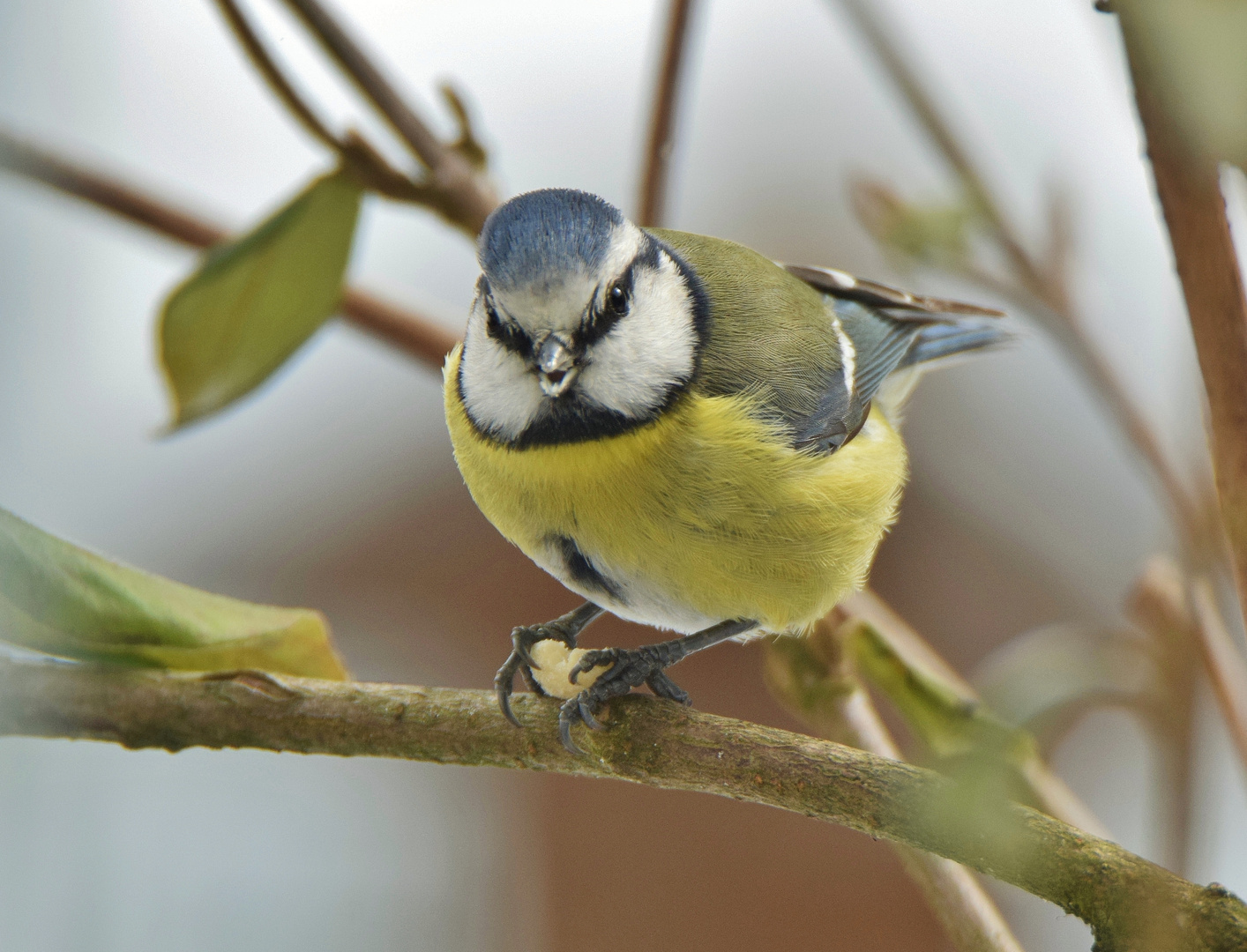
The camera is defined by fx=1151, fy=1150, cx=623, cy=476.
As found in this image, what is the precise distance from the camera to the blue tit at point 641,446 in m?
0.63

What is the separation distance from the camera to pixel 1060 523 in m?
0.87

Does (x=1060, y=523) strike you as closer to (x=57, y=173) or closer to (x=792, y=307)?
(x=792, y=307)

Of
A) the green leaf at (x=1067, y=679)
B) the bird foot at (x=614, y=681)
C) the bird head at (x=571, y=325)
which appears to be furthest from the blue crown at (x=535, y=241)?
the green leaf at (x=1067, y=679)

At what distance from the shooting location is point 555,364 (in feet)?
2.01

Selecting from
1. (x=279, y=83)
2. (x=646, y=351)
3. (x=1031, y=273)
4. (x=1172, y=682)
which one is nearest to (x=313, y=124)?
(x=279, y=83)

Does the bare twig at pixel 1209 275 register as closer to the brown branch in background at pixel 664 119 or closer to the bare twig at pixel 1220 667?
the bare twig at pixel 1220 667

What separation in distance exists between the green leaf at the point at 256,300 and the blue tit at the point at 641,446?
0.32 feet

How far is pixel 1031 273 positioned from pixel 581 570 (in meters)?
0.35

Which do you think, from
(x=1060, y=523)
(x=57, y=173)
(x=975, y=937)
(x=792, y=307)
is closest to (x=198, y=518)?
(x=57, y=173)

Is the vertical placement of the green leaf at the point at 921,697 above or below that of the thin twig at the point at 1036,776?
above

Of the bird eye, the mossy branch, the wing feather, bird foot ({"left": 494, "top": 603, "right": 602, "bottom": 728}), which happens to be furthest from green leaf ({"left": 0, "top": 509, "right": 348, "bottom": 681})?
the wing feather

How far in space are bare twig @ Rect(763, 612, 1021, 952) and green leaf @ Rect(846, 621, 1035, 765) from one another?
0.7 inches

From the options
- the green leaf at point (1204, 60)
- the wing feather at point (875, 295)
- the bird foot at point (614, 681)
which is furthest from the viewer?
the wing feather at point (875, 295)

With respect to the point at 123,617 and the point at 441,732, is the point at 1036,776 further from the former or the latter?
the point at 123,617
